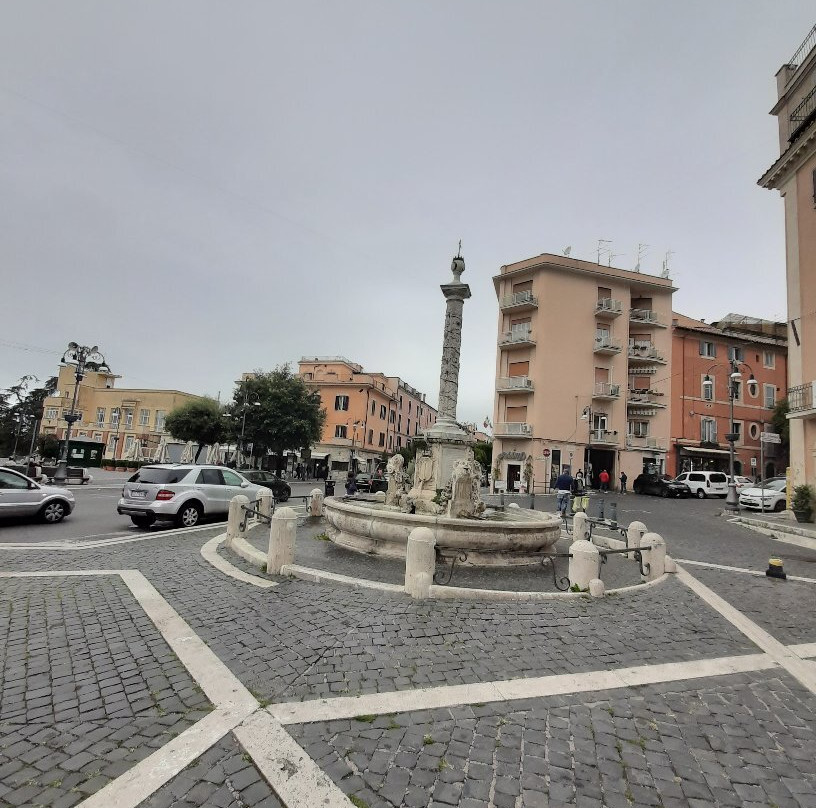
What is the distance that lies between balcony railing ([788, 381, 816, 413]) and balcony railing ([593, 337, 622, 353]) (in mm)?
18055

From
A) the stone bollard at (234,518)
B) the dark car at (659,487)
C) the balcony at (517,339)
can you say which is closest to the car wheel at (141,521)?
the stone bollard at (234,518)

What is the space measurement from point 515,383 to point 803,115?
20.0 metres

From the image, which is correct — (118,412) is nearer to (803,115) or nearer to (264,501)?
(264,501)

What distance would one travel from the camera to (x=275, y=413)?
115 feet

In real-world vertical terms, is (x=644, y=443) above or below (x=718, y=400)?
below

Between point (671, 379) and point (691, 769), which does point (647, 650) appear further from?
point (671, 379)

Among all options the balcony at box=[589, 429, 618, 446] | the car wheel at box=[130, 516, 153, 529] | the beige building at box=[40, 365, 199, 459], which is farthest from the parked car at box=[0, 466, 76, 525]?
the beige building at box=[40, 365, 199, 459]

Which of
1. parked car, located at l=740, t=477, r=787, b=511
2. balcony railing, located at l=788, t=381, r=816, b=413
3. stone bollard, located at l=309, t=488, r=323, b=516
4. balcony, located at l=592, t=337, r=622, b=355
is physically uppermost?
balcony, located at l=592, t=337, r=622, b=355

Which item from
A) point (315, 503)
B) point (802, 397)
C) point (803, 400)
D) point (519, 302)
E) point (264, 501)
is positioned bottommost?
point (315, 503)

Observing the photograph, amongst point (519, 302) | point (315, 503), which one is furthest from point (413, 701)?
point (519, 302)

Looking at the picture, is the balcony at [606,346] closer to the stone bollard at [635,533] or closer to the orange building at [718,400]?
the orange building at [718,400]

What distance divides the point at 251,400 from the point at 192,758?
3438 cm

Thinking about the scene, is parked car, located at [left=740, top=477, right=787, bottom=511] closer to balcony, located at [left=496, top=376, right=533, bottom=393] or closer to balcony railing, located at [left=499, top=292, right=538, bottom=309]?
balcony, located at [left=496, top=376, right=533, bottom=393]

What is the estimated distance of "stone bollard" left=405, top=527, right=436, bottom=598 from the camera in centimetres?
553
